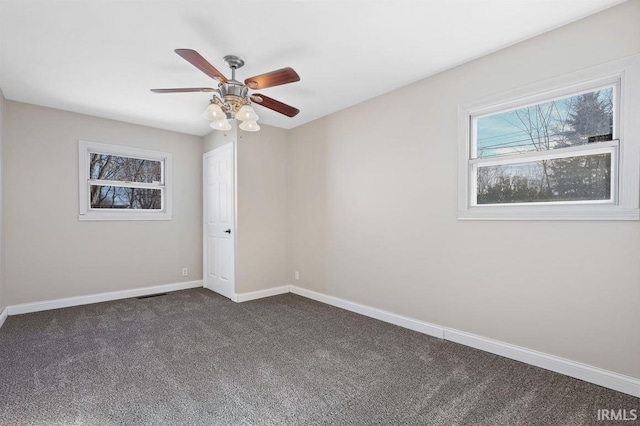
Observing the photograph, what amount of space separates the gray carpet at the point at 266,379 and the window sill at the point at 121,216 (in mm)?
1361

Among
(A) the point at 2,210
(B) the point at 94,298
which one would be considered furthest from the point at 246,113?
(B) the point at 94,298

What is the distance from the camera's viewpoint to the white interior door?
445 centimetres

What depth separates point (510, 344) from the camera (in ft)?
8.34

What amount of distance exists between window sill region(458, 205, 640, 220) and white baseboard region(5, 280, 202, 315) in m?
4.25

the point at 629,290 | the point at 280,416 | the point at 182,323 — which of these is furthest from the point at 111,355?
the point at 629,290

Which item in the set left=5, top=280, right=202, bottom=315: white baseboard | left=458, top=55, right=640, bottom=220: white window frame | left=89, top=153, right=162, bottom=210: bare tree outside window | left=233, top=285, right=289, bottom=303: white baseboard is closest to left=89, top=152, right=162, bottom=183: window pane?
left=89, top=153, right=162, bottom=210: bare tree outside window

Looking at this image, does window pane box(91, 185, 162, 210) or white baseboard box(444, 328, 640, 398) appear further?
window pane box(91, 185, 162, 210)

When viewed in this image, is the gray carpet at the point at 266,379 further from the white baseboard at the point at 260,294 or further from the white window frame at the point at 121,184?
the white window frame at the point at 121,184

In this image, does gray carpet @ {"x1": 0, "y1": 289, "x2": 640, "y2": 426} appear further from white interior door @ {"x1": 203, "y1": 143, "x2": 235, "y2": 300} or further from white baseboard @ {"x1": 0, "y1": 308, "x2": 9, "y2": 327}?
white interior door @ {"x1": 203, "y1": 143, "x2": 235, "y2": 300}

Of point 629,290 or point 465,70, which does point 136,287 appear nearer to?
point 465,70

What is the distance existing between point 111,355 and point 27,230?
2.35 m

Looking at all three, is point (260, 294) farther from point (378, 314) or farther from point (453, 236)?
point (453, 236)

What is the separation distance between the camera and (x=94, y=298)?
13.8 feet

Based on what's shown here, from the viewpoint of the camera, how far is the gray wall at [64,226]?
3.70 meters
